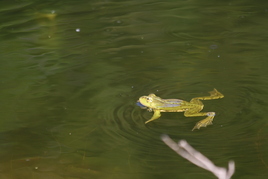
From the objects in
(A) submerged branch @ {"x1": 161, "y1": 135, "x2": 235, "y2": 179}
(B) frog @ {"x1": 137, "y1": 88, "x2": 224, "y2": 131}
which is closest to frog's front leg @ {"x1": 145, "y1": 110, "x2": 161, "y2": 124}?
(B) frog @ {"x1": 137, "y1": 88, "x2": 224, "y2": 131}

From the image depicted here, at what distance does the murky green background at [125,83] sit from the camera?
10.1 ft

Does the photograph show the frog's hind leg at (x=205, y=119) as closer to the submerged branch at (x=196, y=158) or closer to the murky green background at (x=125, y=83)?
the murky green background at (x=125, y=83)

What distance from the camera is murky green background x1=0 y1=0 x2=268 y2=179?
10.1 feet

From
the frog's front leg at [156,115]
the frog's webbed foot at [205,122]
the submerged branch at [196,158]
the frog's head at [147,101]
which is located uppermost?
the frog's head at [147,101]

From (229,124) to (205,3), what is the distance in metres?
2.88

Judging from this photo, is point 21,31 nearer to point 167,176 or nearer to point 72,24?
point 72,24

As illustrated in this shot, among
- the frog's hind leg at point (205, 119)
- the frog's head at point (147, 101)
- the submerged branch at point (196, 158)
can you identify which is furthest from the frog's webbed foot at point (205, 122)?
the frog's head at point (147, 101)

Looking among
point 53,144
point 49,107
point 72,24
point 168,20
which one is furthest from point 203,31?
point 53,144

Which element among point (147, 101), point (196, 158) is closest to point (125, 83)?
point (147, 101)

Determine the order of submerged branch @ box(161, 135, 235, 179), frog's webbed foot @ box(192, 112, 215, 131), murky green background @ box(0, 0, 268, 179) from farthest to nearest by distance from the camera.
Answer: frog's webbed foot @ box(192, 112, 215, 131), murky green background @ box(0, 0, 268, 179), submerged branch @ box(161, 135, 235, 179)

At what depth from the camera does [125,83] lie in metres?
4.00

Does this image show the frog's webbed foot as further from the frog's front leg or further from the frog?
the frog's front leg

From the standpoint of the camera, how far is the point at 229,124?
130 inches

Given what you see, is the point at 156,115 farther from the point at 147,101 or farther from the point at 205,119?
the point at 205,119
